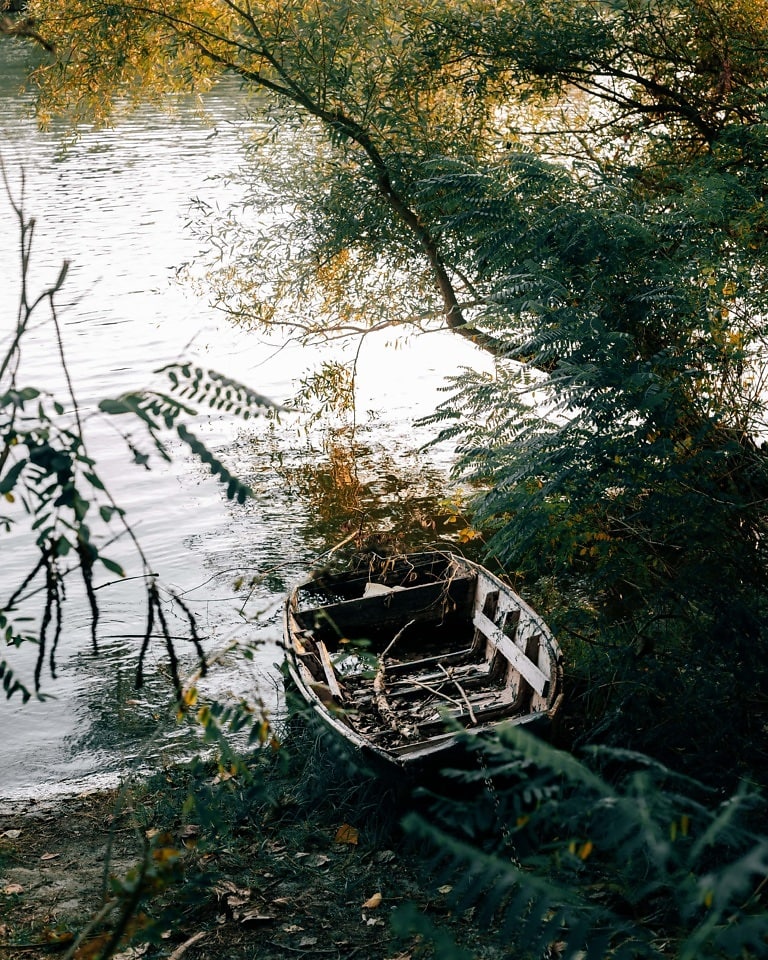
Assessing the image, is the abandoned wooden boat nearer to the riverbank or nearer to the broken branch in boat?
the broken branch in boat

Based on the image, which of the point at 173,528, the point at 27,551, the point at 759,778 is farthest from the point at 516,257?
the point at 27,551

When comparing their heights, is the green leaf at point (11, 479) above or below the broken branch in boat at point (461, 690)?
above

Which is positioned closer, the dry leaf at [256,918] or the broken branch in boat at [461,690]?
the dry leaf at [256,918]

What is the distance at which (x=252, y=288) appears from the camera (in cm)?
1152

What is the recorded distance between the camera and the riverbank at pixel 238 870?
512 cm

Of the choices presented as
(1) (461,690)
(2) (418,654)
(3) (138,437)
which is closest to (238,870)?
(1) (461,690)

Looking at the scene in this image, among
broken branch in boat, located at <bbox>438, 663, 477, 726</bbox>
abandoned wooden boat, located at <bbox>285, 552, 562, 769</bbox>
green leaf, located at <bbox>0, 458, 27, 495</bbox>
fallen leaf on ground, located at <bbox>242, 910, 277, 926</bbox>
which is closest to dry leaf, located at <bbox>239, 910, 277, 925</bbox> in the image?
fallen leaf on ground, located at <bbox>242, 910, 277, 926</bbox>

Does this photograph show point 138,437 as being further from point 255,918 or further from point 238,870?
point 255,918

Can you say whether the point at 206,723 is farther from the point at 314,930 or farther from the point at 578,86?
the point at 578,86

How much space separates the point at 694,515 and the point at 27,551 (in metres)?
8.99

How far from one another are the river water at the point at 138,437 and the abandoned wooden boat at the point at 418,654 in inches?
31.6

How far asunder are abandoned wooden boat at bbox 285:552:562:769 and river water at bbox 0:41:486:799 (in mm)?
802

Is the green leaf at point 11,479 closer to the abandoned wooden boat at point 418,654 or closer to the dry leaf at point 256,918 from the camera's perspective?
the dry leaf at point 256,918

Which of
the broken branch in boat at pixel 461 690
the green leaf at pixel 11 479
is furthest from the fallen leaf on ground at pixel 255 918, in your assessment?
the green leaf at pixel 11 479
